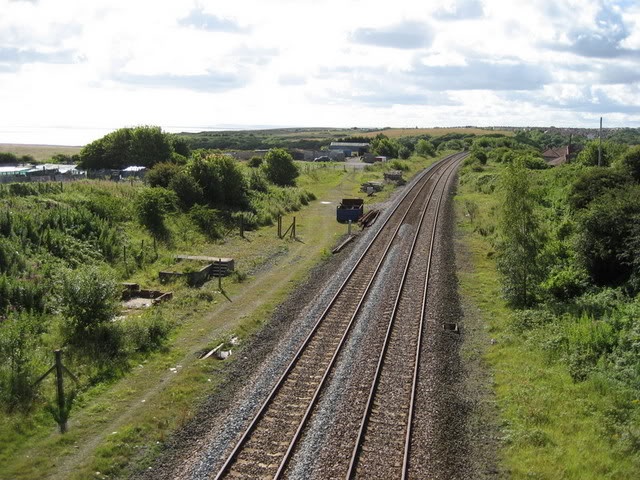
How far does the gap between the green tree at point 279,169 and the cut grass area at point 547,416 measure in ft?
129

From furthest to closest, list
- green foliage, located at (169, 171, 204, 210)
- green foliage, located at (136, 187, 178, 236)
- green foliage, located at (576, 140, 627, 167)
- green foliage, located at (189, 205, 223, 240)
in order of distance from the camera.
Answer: green foliage, located at (576, 140, 627, 167)
green foliage, located at (169, 171, 204, 210)
green foliage, located at (189, 205, 223, 240)
green foliage, located at (136, 187, 178, 236)

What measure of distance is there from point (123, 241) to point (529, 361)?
19.7 m

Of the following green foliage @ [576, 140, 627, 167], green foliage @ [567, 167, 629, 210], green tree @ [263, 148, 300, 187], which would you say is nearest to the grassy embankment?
green foliage @ [567, 167, 629, 210]

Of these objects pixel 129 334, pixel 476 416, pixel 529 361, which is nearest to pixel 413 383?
pixel 476 416

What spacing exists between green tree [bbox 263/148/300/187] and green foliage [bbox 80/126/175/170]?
577 inches

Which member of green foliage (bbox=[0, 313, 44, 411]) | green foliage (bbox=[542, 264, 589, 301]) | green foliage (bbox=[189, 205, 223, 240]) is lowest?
green foliage (bbox=[0, 313, 44, 411])

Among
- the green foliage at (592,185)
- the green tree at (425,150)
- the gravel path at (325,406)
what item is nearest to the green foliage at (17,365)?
the gravel path at (325,406)

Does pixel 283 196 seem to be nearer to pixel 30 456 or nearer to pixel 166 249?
pixel 166 249

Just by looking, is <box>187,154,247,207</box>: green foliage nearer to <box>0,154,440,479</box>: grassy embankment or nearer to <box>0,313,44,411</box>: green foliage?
<box>0,154,440,479</box>: grassy embankment

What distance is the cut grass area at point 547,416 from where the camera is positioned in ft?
36.9

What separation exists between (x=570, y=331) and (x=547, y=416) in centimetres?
496

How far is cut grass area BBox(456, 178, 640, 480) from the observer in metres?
11.2

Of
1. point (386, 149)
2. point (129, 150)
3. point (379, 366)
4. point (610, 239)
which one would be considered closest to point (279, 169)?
point (129, 150)

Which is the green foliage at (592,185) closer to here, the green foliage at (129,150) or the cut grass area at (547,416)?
the cut grass area at (547,416)
